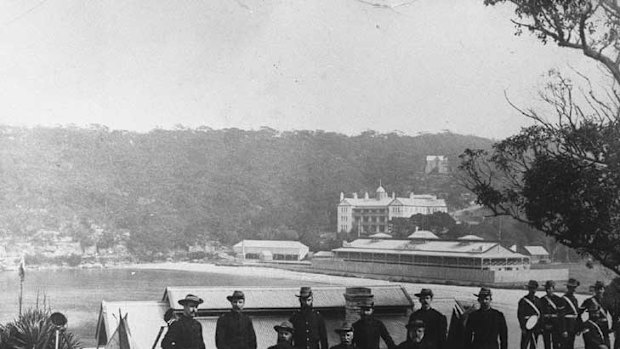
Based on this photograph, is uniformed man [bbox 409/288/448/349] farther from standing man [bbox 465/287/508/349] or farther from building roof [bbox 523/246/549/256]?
building roof [bbox 523/246/549/256]

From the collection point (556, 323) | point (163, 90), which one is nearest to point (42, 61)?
point (163, 90)

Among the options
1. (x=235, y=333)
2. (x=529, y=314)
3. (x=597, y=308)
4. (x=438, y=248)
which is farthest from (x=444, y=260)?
(x=235, y=333)

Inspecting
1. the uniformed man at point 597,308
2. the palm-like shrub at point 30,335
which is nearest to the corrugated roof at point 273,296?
the palm-like shrub at point 30,335

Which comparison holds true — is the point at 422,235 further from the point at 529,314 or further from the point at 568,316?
the point at 529,314

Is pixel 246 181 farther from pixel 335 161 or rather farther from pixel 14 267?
pixel 14 267

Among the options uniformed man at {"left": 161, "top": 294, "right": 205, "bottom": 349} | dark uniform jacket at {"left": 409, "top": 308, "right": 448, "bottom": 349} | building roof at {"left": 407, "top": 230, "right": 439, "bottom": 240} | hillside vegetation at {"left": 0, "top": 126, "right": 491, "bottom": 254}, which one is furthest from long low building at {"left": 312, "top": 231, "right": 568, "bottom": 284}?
uniformed man at {"left": 161, "top": 294, "right": 205, "bottom": 349}

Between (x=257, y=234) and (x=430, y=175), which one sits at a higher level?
(x=430, y=175)
